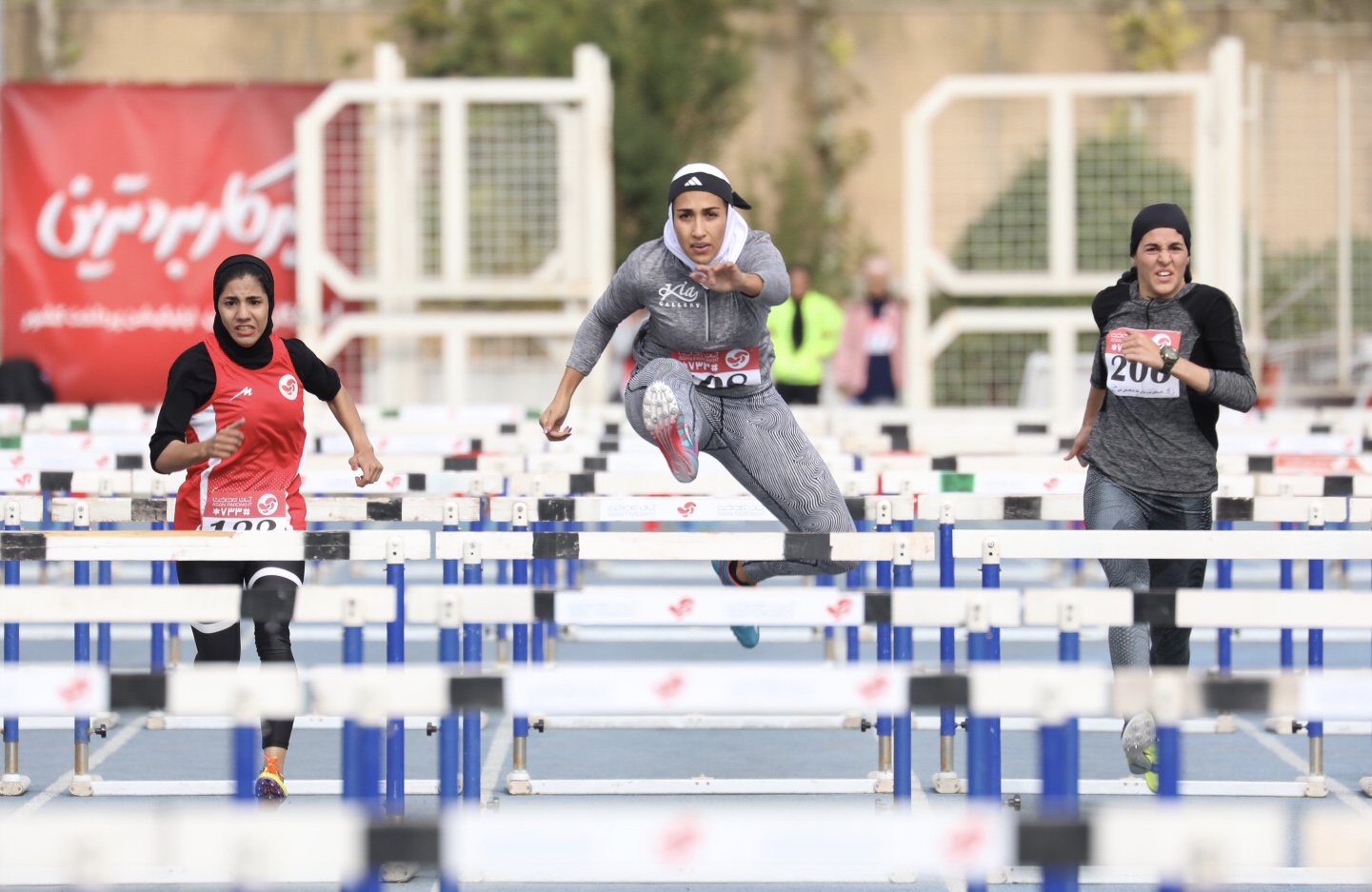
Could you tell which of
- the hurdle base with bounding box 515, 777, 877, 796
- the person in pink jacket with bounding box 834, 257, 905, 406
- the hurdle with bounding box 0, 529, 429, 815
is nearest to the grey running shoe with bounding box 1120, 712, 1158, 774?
the hurdle base with bounding box 515, 777, 877, 796

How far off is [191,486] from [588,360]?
1.38 meters

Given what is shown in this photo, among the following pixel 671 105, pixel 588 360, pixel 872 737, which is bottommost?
pixel 872 737

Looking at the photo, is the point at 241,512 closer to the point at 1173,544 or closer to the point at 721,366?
the point at 721,366

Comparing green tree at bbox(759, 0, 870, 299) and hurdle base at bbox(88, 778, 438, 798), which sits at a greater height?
green tree at bbox(759, 0, 870, 299)

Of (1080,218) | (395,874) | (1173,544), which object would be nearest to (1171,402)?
(1173,544)

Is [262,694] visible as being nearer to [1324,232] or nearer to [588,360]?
[588,360]

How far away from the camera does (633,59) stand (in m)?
24.5

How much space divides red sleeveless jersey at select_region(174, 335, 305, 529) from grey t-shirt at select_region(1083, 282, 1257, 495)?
2695 mm

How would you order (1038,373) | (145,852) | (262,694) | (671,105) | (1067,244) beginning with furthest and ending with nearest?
(671,105) → (1038,373) → (1067,244) → (262,694) → (145,852)

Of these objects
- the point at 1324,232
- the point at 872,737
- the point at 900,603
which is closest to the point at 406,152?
the point at 1324,232

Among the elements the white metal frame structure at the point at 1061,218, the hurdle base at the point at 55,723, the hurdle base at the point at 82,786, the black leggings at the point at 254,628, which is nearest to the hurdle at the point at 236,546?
the black leggings at the point at 254,628

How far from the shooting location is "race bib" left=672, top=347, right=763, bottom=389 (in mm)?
6371

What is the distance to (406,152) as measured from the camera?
51.5ft

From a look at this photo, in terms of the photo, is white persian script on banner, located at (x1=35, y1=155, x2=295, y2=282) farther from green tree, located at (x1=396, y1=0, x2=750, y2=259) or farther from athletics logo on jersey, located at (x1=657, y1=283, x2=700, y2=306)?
athletics logo on jersey, located at (x1=657, y1=283, x2=700, y2=306)
